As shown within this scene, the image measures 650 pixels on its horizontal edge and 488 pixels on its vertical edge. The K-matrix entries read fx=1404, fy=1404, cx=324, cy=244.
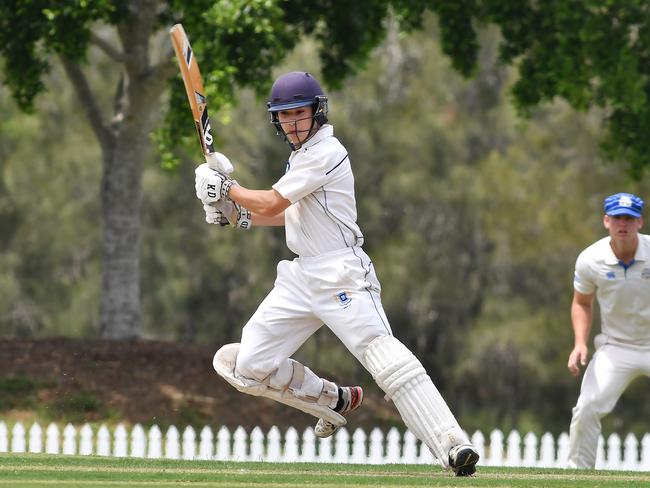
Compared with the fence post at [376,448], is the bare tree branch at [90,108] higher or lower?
higher

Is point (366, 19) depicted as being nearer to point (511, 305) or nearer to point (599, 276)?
point (599, 276)

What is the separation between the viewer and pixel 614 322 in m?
9.32

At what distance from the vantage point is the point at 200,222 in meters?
30.2

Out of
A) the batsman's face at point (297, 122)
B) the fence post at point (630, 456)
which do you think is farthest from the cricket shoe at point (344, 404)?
the fence post at point (630, 456)

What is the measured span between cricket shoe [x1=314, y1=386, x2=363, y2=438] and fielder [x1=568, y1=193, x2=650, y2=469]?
5.70 feet

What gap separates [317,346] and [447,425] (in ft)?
71.1

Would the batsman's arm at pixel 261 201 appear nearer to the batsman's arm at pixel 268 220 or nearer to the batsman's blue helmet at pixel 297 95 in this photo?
the batsman's arm at pixel 268 220

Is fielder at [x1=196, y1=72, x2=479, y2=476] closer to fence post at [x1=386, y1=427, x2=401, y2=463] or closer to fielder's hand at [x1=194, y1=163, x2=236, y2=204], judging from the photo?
fielder's hand at [x1=194, y1=163, x2=236, y2=204]

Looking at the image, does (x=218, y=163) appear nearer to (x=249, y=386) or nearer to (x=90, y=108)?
(x=249, y=386)

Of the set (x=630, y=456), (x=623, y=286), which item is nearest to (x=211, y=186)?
(x=623, y=286)

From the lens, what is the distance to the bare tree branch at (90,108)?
54.7 ft

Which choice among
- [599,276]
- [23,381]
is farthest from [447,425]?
[23,381]

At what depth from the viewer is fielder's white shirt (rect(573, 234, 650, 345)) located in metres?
9.18

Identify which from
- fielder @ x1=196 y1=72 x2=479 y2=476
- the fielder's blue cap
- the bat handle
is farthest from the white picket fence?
the bat handle
